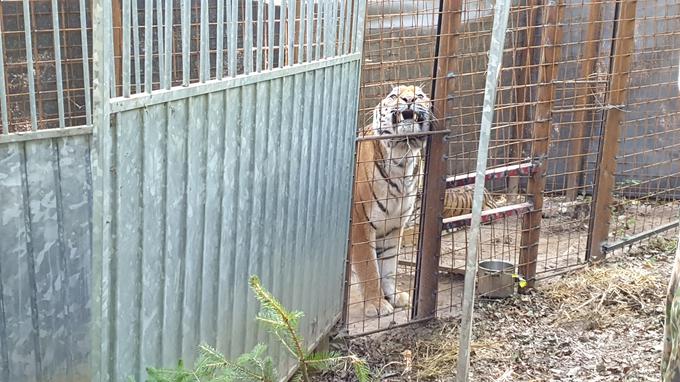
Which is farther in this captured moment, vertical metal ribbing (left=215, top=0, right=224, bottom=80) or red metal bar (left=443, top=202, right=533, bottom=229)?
red metal bar (left=443, top=202, right=533, bottom=229)

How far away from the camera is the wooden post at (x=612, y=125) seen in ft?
21.0

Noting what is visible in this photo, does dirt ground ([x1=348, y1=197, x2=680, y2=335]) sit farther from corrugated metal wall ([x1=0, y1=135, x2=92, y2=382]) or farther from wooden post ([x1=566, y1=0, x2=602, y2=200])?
corrugated metal wall ([x1=0, y1=135, x2=92, y2=382])

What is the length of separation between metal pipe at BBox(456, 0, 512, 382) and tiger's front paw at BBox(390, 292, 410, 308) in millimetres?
2516

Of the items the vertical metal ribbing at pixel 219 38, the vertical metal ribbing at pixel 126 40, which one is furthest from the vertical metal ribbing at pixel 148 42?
the vertical metal ribbing at pixel 219 38

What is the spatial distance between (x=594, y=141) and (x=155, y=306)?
24.9 feet

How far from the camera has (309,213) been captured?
417 centimetres

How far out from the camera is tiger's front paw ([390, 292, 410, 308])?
6.07 meters

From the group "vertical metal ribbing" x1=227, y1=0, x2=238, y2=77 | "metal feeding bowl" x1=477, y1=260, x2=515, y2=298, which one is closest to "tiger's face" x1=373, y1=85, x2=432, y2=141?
"metal feeding bowl" x1=477, y1=260, x2=515, y2=298

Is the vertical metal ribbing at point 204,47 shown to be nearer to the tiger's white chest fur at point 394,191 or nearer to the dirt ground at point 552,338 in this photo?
the dirt ground at point 552,338

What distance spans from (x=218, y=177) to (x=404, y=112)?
2764 mm

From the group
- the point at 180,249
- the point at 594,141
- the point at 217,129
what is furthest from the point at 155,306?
the point at 594,141

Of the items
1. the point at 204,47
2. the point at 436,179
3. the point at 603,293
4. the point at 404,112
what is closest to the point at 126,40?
the point at 204,47

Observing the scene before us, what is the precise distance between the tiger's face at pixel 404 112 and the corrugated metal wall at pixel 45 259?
8.83ft

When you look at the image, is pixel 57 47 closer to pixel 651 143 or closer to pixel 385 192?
pixel 385 192
